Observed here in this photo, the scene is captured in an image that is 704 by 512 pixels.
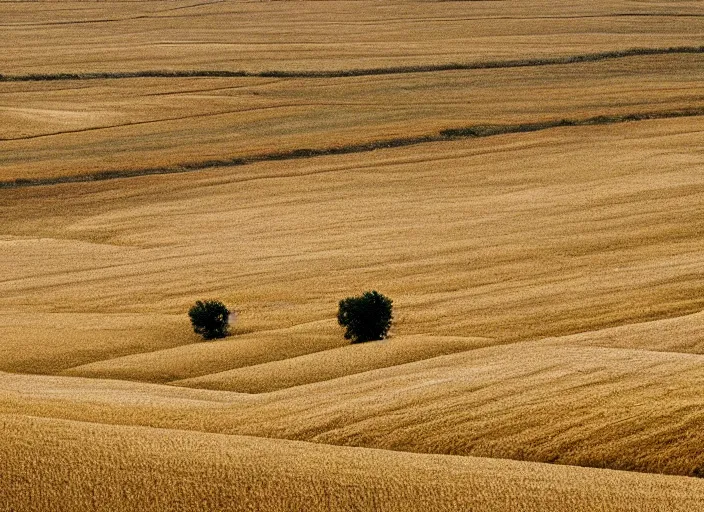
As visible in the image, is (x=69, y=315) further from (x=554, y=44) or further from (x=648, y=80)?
(x=554, y=44)

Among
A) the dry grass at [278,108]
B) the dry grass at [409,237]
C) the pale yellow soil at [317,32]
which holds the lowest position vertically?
the dry grass at [409,237]

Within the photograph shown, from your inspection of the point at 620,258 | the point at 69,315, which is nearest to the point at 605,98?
the point at 620,258

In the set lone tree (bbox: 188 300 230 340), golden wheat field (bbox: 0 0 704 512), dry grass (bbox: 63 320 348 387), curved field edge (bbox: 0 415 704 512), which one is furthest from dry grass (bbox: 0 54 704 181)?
curved field edge (bbox: 0 415 704 512)

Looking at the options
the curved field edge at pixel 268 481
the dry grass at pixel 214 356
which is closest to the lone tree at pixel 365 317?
the dry grass at pixel 214 356

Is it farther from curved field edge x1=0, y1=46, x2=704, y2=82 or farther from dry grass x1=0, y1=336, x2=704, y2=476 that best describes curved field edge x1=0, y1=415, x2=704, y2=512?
curved field edge x1=0, y1=46, x2=704, y2=82

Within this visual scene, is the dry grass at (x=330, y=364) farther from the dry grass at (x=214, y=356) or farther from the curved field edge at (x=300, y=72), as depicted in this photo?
the curved field edge at (x=300, y=72)

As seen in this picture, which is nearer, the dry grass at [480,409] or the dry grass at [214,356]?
the dry grass at [480,409]
